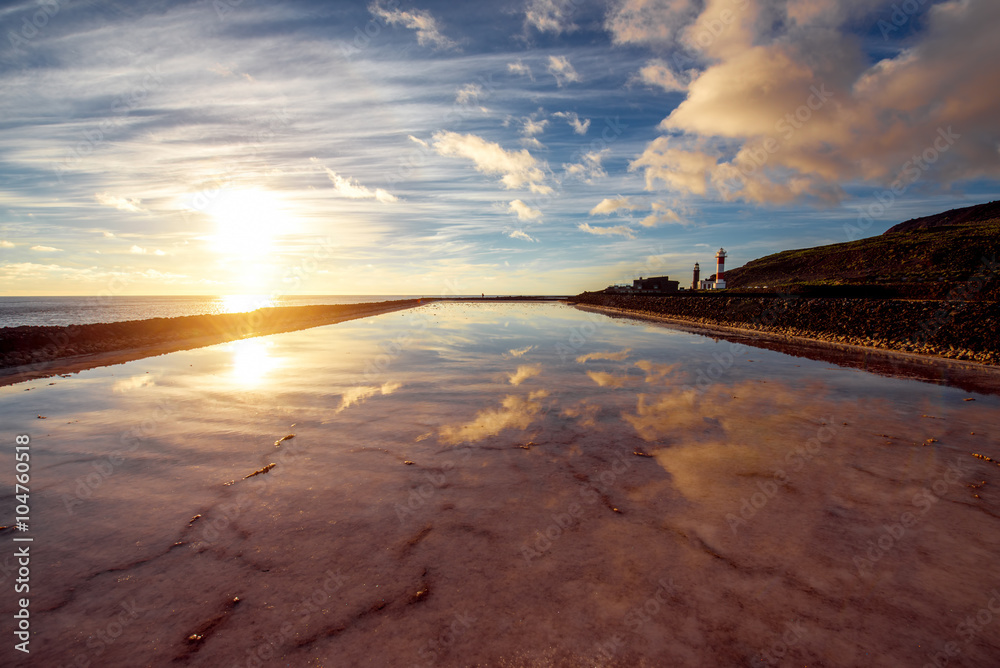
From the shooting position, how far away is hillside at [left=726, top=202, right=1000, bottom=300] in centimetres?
2852

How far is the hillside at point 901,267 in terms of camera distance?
93.6 ft

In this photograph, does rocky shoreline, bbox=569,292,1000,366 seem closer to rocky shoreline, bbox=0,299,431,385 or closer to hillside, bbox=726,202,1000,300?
hillside, bbox=726,202,1000,300

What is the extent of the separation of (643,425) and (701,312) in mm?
29209

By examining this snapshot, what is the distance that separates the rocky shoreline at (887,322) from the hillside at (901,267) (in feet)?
28.9

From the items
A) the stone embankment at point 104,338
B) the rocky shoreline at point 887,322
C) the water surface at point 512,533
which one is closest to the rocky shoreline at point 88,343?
the stone embankment at point 104,338

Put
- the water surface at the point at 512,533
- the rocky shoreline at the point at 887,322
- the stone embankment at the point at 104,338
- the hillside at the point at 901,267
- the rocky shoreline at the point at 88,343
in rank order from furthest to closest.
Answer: the hillside at the point at 901,267
the rocky shoreline at the point at 887,322
the stone embankment at the point at 104,338
the rocky shoreline at the point at 88,343
the water surface at the point at 512,533

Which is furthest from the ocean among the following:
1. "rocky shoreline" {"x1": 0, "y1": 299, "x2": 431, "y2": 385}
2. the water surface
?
the water surface

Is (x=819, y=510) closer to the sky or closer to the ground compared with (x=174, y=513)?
closer to the ground

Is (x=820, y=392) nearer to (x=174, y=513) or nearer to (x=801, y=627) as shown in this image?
(x=801, y=627)

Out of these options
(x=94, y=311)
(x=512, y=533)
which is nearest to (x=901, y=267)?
(x=512, y=533)

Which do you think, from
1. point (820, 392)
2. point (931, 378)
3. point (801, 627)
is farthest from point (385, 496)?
point (931, 378)

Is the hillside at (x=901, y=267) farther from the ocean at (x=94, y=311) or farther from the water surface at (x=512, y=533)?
the ocean at (x=94, y=311)

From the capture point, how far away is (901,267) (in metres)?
46.8

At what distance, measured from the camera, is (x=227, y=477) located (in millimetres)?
4453
